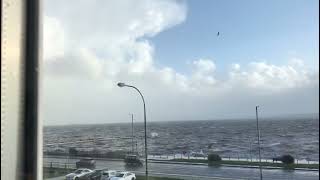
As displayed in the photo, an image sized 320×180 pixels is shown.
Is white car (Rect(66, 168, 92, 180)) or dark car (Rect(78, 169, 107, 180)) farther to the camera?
dark car (Rect(78, 169, 107, 180))

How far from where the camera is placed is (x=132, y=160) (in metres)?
7.31

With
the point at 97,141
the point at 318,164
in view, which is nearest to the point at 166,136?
the point at 97,141

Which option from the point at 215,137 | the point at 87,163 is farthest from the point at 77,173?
the point at 215,137

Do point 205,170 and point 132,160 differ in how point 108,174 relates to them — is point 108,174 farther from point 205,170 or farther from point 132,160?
point 205,170

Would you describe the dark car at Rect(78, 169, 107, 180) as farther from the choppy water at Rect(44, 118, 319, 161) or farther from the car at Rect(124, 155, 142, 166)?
the car at Rect(124, 155, 142, 166)

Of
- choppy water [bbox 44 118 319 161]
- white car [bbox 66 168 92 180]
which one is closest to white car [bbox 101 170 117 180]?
white car [bbox 66 168 92 180]

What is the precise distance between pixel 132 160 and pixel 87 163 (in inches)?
37.8

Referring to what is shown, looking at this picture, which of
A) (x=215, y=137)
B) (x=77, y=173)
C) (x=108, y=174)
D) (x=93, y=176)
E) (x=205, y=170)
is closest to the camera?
(x=215, y=137)

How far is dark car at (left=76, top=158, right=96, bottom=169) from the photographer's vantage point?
6.05 m

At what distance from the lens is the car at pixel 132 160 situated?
23.9 feet

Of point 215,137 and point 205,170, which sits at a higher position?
point 215,137

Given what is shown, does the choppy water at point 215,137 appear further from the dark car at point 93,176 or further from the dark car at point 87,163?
the dark car at point 93,176

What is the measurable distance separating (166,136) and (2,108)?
5464 millimetres

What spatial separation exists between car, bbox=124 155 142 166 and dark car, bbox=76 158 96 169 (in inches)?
24.1
